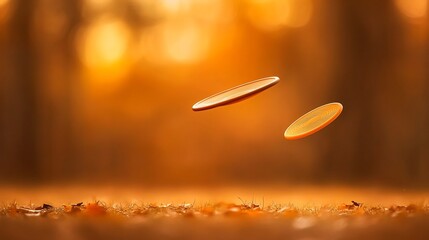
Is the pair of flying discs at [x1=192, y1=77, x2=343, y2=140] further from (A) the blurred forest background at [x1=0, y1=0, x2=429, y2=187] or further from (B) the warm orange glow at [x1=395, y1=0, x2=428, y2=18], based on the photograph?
(B) the warm orange glow at [x1=395, y1=0, x2=428, y2=18]

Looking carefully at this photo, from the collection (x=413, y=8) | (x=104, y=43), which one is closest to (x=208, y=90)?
(x=104, y=43)

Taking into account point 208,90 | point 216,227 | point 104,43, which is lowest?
point 216,227

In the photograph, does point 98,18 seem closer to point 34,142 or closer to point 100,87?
point 100,87

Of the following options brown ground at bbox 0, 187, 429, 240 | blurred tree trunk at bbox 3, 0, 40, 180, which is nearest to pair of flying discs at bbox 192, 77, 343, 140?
brown ground at bbox 0, 187, 429, 240

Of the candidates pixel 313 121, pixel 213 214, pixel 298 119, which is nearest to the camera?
pixel 213 214

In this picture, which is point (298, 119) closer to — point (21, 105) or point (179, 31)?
point (179, 31)

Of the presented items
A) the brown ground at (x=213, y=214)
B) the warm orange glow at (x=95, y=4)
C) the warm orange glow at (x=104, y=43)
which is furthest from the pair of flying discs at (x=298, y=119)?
the warm orange glow at (x=95, y=4)
